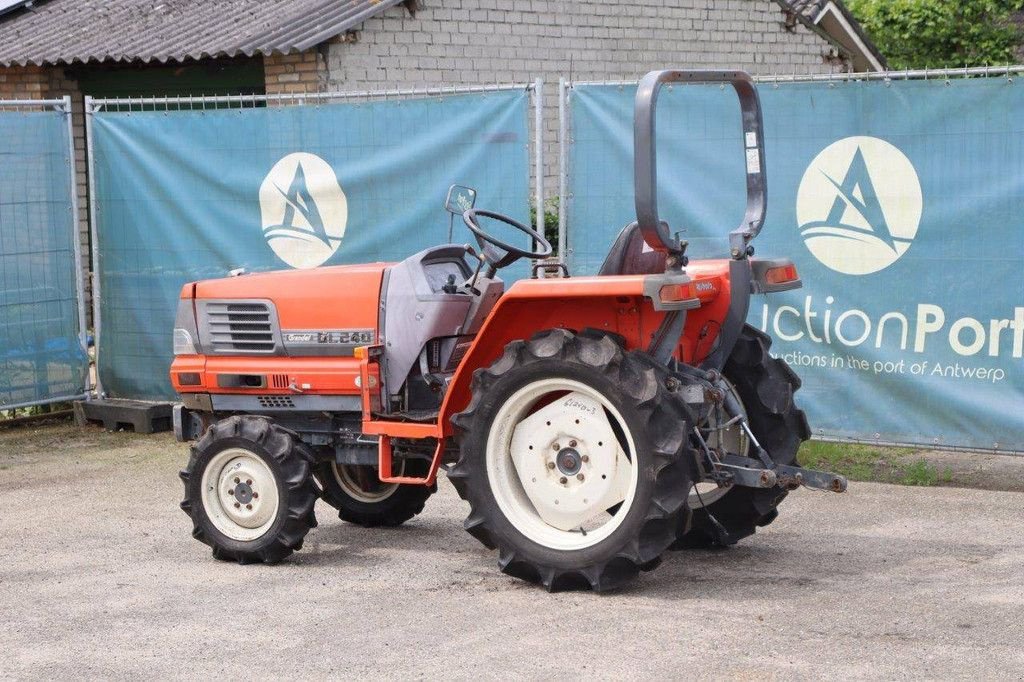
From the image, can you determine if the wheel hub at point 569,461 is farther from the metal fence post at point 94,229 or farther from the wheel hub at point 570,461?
the metal fence post at point 94,229

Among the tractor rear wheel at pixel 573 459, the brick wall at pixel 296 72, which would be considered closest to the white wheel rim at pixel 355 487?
the tractor rear wheel at pixel 573 459

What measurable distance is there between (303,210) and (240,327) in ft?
9.52

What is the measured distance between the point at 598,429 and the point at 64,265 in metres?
5.87

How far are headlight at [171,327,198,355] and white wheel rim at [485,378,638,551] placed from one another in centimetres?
171

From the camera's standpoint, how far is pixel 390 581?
20.5ft

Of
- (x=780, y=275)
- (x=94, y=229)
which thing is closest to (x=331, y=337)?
(x=780, y=275)

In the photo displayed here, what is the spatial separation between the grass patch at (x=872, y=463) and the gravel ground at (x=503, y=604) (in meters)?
0.34

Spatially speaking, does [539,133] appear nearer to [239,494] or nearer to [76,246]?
[239,494]

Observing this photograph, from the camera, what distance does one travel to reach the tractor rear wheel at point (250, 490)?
6.43 m

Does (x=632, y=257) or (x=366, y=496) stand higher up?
(x=632, y=257)

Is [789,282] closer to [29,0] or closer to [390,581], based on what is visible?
[390,581]

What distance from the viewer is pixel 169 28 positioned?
16.2 meters

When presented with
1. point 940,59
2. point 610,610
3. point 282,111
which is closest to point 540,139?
point 282,111

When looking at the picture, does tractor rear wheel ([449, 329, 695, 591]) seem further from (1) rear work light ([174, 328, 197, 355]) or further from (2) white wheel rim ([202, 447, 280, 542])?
(1) rear work light ([174, 328, 197, 355])
